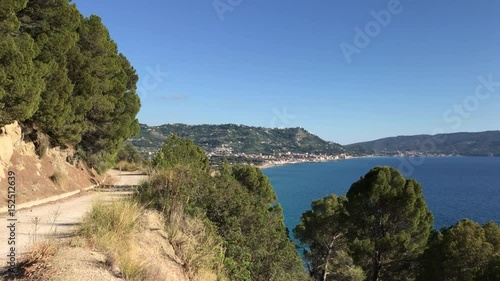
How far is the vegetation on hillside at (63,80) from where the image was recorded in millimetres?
11109

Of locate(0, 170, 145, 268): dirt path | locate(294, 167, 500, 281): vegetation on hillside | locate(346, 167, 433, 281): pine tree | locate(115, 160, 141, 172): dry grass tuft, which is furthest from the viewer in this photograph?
locate(115, 160, 141, 172): dry grass tuft

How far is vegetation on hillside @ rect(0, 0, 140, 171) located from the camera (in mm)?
11109

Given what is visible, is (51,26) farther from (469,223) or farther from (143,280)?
(469,223)

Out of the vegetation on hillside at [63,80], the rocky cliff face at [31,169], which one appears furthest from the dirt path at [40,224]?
the vegetation on hillside at [63,80]

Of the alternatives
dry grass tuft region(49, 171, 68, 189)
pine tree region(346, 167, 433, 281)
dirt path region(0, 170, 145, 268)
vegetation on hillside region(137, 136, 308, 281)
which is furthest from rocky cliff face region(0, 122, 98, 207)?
pine tree region(346, 167, 433, 281)

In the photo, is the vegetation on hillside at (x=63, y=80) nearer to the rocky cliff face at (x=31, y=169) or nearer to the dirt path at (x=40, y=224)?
the rocky cliff face at (x=31, y=169)

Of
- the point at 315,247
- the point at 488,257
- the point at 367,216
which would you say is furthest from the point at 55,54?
the point at 315,247

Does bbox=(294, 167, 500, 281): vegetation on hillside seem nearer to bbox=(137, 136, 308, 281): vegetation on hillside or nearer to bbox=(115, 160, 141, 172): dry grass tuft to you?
bbox=(137, 136, 308, 281): vegetation on hillside

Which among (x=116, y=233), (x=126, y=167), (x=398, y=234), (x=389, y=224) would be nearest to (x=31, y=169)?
(x=116, y=233)

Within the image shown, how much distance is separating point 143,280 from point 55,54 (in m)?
13.0

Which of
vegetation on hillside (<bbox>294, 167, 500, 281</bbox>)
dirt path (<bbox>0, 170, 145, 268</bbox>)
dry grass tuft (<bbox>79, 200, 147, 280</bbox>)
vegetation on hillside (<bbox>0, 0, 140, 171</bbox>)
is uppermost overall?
vegetation on hillside (<bbox>0, 0, 140, 171</bbox>)

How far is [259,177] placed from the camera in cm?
2819

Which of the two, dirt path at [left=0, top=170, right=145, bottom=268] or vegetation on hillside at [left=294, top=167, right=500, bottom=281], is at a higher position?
dirt path at [left=0, top=170, right=145, bottom=268]

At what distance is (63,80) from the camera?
14.8 m
